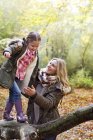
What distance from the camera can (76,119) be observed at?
379 centimetres

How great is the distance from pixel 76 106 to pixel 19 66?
11.0m

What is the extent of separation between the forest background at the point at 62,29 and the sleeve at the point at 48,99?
11.4m

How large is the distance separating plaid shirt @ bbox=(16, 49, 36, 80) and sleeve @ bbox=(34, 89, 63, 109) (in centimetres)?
55

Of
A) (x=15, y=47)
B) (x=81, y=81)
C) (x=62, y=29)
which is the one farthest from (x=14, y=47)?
(x=62, y=29)

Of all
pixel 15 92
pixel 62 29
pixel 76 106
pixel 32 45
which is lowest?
pixel 76 106

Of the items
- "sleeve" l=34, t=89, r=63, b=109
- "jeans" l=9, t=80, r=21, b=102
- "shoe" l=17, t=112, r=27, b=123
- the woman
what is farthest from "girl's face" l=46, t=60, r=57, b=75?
"shoe" l=17, t=112, r=27, b=123

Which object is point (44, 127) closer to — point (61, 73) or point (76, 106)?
point (61, 73)

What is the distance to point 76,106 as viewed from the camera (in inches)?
610

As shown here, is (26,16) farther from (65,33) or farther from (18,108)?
(18,108)

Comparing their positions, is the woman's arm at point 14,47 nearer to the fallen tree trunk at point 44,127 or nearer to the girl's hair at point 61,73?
the girl's hair at point 61,73

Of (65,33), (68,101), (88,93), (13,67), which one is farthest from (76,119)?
(65,33)

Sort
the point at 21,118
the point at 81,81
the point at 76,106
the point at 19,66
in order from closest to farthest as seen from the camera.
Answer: the point at 21,118 < the point at 19,66 < the point at 76,106 < the point at 81,81

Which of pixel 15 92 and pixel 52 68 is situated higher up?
pixel 52 68

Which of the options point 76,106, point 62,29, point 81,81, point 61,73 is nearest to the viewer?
point 61,73
